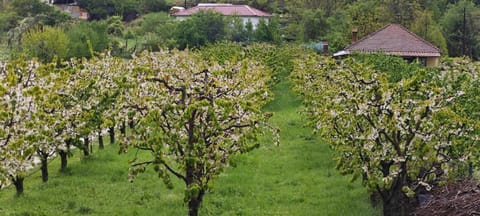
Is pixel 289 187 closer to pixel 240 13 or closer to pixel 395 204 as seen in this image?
pixel 395 204

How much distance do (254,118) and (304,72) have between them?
31.1ft

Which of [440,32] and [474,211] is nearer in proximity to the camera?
[474,211]

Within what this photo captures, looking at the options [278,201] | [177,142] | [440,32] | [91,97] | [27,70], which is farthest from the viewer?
[440,32]

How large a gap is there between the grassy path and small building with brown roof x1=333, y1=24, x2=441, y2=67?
1439 cm

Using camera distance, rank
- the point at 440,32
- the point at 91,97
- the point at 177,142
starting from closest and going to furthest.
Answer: the point at 177,142
the point at 91,97
the point at 440,32

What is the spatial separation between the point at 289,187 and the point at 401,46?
20.0m

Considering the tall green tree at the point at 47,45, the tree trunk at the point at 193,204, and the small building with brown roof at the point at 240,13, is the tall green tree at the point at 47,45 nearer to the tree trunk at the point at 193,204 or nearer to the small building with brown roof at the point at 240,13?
the small building with brown roof at the point at 240,13

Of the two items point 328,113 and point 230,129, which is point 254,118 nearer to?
point 230,129

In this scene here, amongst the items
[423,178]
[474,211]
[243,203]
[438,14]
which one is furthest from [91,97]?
[438,14]

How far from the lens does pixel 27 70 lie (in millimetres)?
9836

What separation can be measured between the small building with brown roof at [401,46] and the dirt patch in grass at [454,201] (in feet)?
67.9

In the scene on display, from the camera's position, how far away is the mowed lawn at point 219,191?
10.0 m

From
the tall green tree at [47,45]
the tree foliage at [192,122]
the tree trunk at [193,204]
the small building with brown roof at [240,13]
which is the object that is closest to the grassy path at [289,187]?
the tree trunk at [193,204]

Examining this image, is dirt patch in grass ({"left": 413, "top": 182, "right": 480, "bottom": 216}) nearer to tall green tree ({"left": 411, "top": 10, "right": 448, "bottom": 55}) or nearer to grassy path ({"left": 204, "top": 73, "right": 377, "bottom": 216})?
grassy path ({"left": 204, "top": 73, "right": 377, "bottom": 216})
